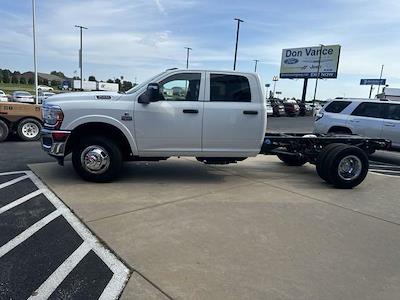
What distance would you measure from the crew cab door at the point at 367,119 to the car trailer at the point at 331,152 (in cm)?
348

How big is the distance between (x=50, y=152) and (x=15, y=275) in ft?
11.4

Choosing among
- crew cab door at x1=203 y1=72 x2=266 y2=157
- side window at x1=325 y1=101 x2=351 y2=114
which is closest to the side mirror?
crew cab door at x1=203 y1=72 x2=266 y2=157

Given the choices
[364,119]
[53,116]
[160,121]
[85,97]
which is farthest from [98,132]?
[364,119]

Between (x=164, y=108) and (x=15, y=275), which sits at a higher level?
(x=164, y=108)

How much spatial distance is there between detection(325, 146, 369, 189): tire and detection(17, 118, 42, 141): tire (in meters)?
8.89

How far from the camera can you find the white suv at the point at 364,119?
1145cm

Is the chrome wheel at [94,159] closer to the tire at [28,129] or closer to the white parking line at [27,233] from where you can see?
the white parking line at [27,233]

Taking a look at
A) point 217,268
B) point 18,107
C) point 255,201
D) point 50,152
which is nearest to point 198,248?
point 217,268

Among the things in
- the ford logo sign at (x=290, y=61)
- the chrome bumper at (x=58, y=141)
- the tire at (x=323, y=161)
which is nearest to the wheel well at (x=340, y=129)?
the tire at (x=323, y=161)

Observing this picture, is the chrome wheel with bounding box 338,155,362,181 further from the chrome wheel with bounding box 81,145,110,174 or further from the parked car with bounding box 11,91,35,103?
the parked car with bounding box 11,91,35,103

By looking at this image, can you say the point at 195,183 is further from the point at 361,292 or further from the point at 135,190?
the point at 361,292

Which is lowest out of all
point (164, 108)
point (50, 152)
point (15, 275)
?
point (15, 275)

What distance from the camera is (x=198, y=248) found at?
432cm

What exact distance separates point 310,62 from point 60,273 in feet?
188
